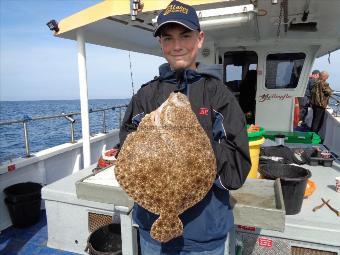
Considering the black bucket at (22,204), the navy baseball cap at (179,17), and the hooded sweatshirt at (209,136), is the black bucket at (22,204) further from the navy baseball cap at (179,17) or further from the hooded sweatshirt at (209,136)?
the navy baseball cap at (179,17)

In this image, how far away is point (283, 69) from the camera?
787 centimetres

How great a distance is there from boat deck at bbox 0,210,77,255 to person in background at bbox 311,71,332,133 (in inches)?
350

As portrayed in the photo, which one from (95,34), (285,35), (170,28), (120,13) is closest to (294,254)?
(170,28)

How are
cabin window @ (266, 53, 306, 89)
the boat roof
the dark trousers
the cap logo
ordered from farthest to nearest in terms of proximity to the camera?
the dark trousers, cabin window @ (266, 53, 306, 89), the boat roof, the cap logo

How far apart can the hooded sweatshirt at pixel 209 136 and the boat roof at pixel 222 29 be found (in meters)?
2.32

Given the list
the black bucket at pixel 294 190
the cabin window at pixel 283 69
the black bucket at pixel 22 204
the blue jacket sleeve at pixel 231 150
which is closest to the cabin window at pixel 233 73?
the cabin window at pixel 283 69

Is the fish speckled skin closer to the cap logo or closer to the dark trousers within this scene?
the cap logo

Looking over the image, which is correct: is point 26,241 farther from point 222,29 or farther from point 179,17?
point 222,29

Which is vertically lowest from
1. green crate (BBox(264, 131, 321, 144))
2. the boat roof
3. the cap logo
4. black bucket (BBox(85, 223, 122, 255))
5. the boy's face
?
black bucket (BBox(85, 223, 122, 255))

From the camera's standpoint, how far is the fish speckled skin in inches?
63.4

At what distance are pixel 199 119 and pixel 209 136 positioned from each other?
0.12 meters

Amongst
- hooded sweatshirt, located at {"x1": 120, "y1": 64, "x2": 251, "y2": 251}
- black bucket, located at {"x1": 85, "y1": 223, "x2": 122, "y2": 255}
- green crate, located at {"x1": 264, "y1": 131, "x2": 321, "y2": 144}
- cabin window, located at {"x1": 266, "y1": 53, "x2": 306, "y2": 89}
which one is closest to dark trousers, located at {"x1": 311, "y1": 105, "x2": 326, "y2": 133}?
green crate, located at {"x1": 264, "y1": 131, "x2": 321, "y2": 144}

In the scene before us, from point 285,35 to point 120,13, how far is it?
4.33 metres

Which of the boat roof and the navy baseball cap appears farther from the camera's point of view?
the boat roof
